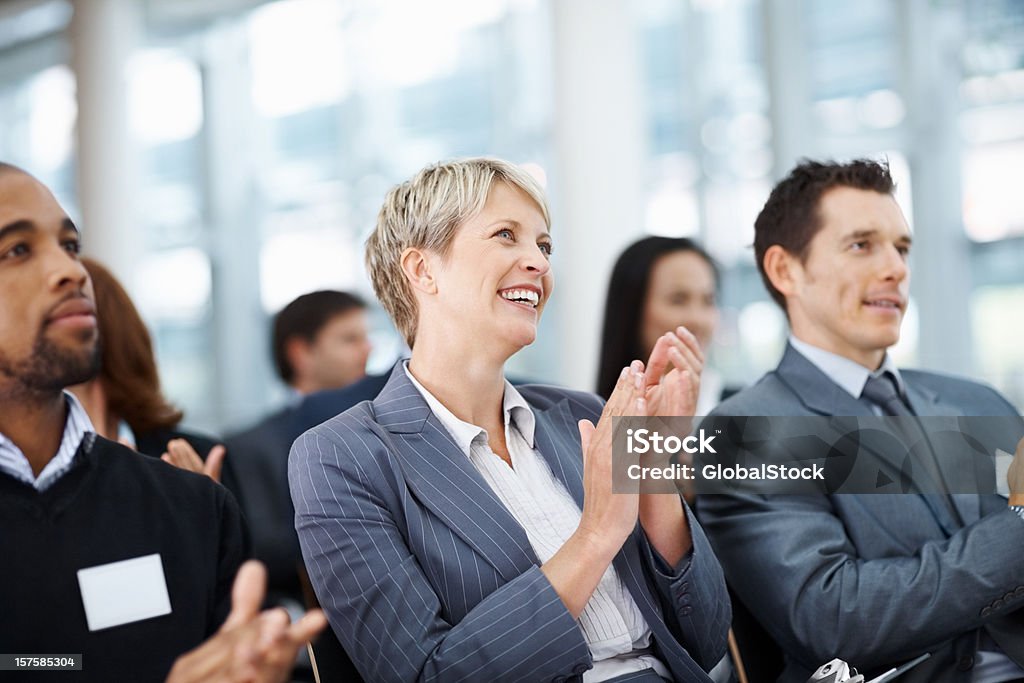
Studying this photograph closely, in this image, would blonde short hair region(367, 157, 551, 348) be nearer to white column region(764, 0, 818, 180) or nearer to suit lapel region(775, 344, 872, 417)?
suit lapel region(775, 344, 872, 417)

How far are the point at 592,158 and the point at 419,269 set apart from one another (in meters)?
3.63

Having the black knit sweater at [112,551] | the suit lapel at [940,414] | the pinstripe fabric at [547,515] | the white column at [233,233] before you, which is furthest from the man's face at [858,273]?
the white column at [233,233]

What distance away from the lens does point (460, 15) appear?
7.10 metres

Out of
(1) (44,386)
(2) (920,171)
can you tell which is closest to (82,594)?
(1) (44,386)

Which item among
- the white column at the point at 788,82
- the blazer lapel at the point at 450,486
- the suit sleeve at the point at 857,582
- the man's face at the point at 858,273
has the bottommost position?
the suit sleeve at the point at 857,582

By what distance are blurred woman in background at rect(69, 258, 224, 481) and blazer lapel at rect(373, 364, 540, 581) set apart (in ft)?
1.99

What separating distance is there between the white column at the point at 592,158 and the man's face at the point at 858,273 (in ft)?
10.3

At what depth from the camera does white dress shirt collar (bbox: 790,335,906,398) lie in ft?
6.71

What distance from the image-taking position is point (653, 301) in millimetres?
3135

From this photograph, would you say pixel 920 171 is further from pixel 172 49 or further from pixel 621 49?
pixel 172 49

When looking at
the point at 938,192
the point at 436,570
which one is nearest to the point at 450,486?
the point at 436,570

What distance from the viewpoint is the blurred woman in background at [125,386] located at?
2.19m

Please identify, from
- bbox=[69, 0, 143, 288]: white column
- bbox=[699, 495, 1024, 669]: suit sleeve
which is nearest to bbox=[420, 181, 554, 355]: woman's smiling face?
bbox=[699, 495, 1024, 669]: suit sleeve

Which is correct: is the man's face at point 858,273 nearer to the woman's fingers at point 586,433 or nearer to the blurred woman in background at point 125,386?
the woman's fingers at point 586,433
